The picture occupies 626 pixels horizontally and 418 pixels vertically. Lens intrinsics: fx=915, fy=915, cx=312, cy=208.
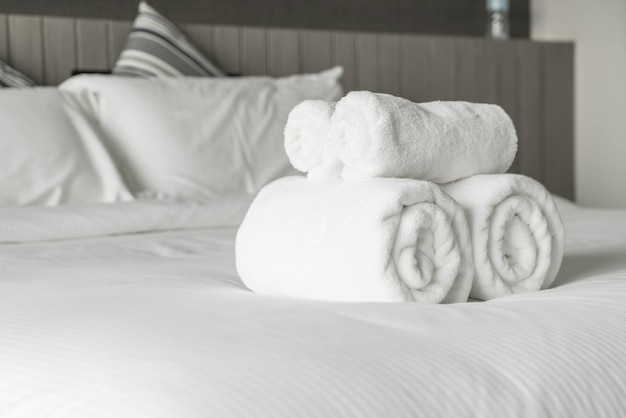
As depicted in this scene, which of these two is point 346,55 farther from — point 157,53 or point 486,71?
point 157,53

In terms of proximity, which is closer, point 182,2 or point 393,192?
point 393,192

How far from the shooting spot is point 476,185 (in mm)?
1006

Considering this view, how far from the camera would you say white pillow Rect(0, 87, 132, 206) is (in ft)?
6.48

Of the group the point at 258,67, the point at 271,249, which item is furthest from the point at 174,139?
the point at 271,249

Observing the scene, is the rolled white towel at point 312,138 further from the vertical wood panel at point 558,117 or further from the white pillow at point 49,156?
the vertical wood panel at point 558,117

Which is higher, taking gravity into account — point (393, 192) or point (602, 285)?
point (393, 192)

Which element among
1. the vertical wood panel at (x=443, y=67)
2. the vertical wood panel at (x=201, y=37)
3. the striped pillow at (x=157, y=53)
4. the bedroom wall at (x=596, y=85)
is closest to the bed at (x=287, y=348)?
the striped pillow at (x=157, y=53)

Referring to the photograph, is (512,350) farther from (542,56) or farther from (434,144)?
(542,56)

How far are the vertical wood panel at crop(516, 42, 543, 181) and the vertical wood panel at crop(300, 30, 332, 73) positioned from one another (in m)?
0.79

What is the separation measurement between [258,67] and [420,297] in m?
2.08

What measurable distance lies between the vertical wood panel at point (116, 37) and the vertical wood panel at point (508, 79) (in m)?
1.36

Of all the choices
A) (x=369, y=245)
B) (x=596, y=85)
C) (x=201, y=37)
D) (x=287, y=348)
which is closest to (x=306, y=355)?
(x=287, y=348)

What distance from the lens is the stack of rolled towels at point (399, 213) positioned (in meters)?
0.89

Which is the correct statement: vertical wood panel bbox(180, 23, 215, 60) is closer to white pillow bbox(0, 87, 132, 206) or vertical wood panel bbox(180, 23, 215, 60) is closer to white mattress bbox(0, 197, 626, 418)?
white pillow bbox(0, 87, 132, 206)
